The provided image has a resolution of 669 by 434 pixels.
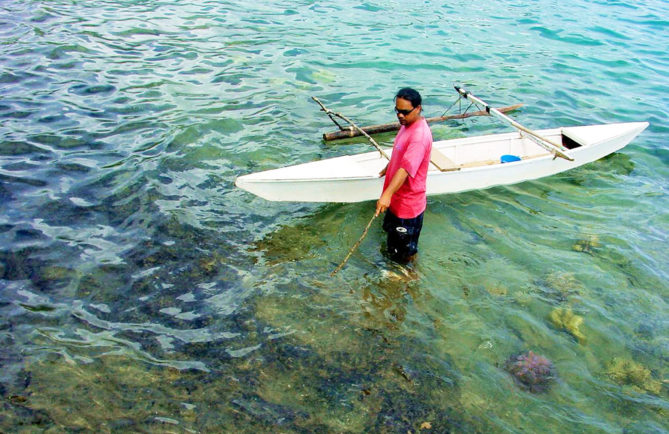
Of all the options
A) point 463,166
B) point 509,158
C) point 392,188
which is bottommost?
point 463,166

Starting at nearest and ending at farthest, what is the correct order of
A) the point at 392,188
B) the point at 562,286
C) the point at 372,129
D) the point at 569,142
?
the point at 392,188 → the point at 562,286 → the point at 569,142 → the point at 372,129

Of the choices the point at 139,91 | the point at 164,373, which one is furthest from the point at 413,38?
the point at 164,373

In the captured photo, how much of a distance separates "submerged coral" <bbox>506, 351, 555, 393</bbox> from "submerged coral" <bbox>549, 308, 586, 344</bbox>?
2.38ft

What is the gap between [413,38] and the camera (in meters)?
17.7

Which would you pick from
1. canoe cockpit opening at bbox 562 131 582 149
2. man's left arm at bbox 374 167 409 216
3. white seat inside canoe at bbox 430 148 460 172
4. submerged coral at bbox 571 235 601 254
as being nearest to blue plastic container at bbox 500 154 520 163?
canoe cockpit opening at bbox 562 131 582 149

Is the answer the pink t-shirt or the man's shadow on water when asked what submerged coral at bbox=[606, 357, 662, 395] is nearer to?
the man's shadow on water

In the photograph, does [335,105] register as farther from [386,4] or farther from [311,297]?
[386,4]

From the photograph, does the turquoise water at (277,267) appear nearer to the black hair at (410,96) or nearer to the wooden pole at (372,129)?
the wooden pole at (372,129)

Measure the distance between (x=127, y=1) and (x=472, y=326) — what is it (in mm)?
17564

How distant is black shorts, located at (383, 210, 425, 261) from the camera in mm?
6645

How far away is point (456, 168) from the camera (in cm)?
842

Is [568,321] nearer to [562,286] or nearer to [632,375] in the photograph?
[562,286]

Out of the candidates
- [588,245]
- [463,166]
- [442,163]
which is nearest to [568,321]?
[588,245]

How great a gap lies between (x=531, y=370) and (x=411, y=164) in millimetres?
2801
